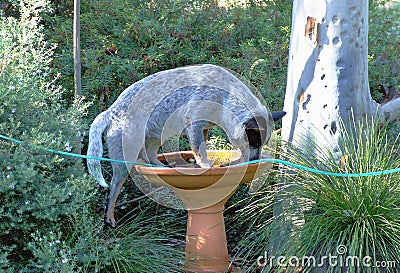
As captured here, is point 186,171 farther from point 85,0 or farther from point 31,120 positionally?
point 85,0

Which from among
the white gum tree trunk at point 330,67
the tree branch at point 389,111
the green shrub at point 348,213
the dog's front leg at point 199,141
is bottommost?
the green shrub at point 348,213

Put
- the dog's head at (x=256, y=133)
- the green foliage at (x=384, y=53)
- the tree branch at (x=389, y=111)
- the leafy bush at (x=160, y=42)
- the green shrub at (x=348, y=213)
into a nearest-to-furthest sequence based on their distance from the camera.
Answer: the green shrub at (x=348, y=213)
the dog's head at (x=256, y=133)
the tree branch at (x=389, y=111)
the leafy bush at (x=160, y=42)
the green foliage at (x=384, y=53)

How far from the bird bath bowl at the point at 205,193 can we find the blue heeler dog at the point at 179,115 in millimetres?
130

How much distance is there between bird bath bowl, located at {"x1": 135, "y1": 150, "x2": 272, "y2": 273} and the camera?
343cm

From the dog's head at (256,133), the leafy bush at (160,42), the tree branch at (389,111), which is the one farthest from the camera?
the leafy bush at (160,42)

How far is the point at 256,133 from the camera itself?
11.3 ft

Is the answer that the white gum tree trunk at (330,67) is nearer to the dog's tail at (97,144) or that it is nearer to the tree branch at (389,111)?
the tree branch at (389,111)

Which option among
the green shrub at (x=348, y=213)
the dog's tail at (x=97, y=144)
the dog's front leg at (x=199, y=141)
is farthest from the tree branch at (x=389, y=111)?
the dog's tail at (x=97, y=144)

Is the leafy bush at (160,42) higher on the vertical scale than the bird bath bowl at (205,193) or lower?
higher

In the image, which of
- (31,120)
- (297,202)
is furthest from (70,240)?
(297,202)

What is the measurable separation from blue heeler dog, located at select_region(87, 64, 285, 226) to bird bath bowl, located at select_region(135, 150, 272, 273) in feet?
0.43

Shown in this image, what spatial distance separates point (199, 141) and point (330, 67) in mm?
979

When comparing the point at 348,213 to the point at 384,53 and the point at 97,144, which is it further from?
the point at 384,53

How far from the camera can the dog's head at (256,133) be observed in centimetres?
341
